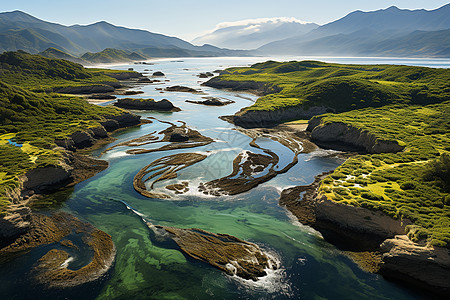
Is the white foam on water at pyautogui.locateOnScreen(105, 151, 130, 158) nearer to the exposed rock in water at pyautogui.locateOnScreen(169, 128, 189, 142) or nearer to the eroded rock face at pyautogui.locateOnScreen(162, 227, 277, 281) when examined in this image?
the exposed rock in water at pyautogui.locateOnScreen(169, 128, 189, 142)

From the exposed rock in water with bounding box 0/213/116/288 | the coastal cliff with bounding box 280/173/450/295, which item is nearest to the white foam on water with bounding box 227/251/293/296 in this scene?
the coastal cliff with bounding box 280/173/450/295

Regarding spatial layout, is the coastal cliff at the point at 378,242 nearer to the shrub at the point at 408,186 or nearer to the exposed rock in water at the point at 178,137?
the shrub at the point at 408,186

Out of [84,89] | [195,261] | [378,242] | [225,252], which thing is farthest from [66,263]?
[84,89]

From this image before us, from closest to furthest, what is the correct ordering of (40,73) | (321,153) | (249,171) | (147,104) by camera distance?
(249,171)
(321,153)
(147,104)
(40,73)

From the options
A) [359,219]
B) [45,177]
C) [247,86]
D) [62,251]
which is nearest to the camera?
[62,251]

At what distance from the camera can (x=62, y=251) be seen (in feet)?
97.1

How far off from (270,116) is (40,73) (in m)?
171

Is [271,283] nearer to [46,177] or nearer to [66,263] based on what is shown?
[66,263]

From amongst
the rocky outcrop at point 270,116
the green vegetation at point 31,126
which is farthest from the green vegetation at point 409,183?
the green vegetation at point 31,126

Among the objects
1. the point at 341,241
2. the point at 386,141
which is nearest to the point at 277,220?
the point at 341,241

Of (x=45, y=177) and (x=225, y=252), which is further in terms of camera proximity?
(x=45, y=177)

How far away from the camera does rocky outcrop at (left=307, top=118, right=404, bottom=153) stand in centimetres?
5878

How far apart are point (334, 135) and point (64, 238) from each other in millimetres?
68626

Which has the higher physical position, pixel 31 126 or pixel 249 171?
pixel 31 126
